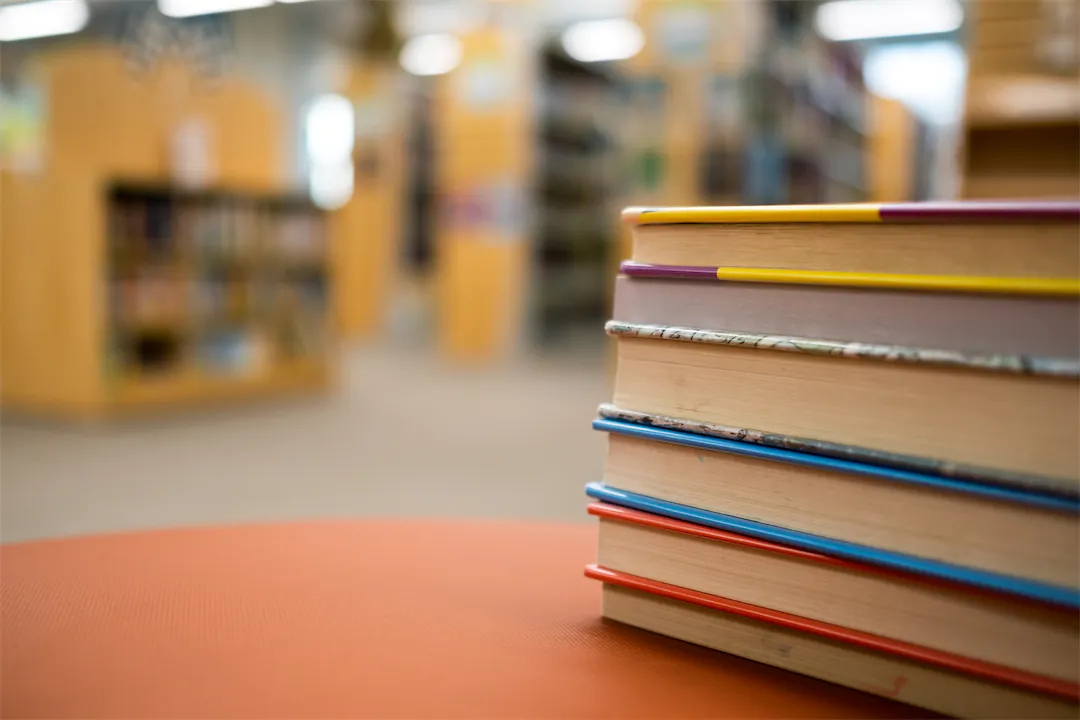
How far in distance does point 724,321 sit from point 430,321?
383 inches

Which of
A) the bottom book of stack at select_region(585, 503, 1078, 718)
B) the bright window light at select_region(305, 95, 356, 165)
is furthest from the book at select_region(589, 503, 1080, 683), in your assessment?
the bright window light at select_region(305, 95, 356, 165)

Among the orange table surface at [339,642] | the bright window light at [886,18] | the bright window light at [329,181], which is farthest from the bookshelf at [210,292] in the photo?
the bright window light at [329,181]

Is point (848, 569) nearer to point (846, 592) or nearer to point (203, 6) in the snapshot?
point (846, 592)

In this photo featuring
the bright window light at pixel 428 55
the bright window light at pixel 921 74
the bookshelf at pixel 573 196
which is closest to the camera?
the bookshelf at pixel 573 196

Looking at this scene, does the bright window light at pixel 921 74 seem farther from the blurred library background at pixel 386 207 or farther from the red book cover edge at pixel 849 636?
the red book cover edge at pixel 849 636

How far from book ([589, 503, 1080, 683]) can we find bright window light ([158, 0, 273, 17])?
34.3ft

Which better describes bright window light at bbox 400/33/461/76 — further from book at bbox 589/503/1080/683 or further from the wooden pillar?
book at bbox 589/503/1080/683

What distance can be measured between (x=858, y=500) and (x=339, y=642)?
1.08ft

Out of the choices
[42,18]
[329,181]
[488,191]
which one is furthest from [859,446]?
[329,181]

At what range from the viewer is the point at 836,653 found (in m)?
0.58

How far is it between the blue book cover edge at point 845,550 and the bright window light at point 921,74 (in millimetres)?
12472

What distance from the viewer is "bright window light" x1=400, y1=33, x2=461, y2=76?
1212 cm

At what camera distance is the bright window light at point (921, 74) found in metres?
12.9

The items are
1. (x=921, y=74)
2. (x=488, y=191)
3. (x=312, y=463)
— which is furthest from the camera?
(x=921, y=74)
